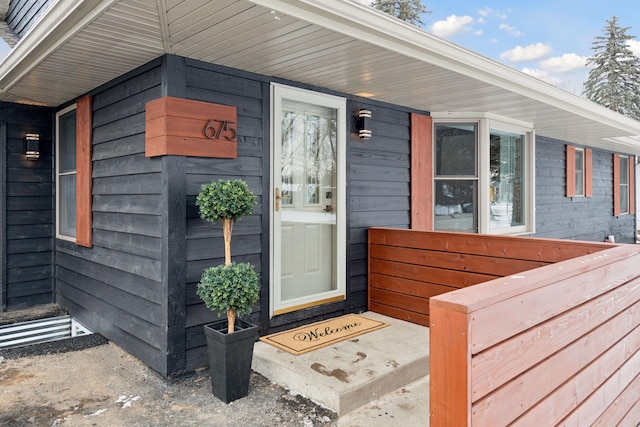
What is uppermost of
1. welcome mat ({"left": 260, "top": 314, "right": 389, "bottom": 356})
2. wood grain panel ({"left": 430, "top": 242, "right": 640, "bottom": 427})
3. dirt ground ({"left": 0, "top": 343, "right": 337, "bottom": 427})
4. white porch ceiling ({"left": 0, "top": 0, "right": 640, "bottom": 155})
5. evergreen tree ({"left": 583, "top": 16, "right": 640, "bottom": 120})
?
evergreen tree ({"left": 583, "top": 16, "right": 640, "bottom": 120})

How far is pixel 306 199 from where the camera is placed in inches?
144

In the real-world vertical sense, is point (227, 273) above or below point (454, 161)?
below

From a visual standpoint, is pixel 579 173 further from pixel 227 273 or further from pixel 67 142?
pixel 67 142

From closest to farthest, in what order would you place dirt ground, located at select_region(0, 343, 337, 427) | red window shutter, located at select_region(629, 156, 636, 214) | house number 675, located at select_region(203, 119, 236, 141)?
dirt ground, located at select_region(0, 343, 337, 427)
house number 675, located at select_region(203, 119, 236, 141)
red window shutter, located at select_region(629, 156, 636, 214)

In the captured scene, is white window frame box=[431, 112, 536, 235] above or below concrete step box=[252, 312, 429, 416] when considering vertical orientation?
above

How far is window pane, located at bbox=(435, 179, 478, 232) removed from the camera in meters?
4.86

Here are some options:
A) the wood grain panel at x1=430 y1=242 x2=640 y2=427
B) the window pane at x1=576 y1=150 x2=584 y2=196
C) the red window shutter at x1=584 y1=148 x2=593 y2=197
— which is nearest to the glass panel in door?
the wood grain panel at x1=430 y1=242 x2=640 y2=427

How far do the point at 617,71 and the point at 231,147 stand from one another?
2172 centimetres

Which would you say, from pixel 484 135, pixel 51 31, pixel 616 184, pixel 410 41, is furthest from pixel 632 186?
pixel 51 31

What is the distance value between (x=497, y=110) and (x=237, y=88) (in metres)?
2.88

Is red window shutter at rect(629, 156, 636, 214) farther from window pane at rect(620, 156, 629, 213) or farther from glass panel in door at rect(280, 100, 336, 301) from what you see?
glass panel in door at rect(280, 100, 336, 301)

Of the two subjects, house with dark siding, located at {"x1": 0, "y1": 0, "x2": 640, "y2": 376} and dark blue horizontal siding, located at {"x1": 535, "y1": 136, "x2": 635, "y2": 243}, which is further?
dark blue horizontal siding, located at {"x1": 535, "y1": 136, "x2": 635, "y2": 243}

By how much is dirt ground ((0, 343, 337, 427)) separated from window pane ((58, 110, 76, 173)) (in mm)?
1952

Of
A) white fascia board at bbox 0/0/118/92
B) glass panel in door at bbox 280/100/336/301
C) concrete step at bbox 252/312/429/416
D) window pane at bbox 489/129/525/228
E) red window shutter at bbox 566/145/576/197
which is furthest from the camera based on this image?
red window shutter at bbox 566/145/576/197
